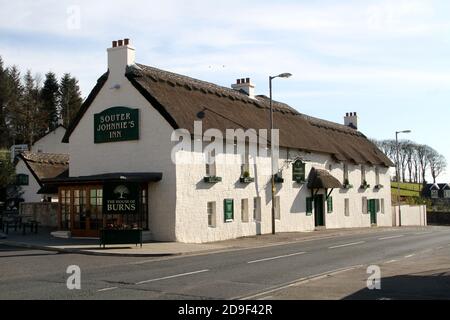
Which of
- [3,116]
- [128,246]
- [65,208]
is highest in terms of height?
[3,116]

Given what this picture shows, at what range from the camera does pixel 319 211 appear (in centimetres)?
3806

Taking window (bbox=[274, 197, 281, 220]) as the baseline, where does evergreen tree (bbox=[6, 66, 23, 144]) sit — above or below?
above

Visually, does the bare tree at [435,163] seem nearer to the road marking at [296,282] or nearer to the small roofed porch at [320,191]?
the small roofed porch at [320,191]

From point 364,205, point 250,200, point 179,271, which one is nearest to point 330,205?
point 364,205

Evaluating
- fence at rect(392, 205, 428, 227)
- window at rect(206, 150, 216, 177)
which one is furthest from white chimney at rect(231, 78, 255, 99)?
fence at rect(392, 205, 428, 227)

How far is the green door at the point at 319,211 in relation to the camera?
37.8 metres

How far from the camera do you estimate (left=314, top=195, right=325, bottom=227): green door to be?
37.8 meters

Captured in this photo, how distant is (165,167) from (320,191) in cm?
1593

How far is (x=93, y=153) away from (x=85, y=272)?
13.9 metres

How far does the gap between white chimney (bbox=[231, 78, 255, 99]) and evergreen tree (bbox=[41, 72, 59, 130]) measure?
164 ft

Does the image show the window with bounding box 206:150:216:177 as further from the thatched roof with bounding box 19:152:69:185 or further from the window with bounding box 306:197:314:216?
the thatched roof with bounding box 19:152:69:185

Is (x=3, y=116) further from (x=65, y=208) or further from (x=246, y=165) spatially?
(x=246, y=165)

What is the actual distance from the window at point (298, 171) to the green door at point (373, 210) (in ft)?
47.1
